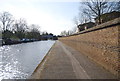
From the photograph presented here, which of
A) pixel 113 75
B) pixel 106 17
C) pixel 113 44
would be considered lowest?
pixel 113 75

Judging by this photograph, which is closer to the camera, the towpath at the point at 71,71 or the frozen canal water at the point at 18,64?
the towpath at the point at 71,71

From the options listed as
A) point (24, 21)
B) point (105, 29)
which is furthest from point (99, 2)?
point (24, 21)

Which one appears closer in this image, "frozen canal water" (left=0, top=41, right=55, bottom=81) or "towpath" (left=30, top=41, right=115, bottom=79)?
"towpath" (left=30, top=41, right=115, bottom=79)

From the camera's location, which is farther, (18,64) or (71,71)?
(18,64)

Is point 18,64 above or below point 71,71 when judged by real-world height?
below

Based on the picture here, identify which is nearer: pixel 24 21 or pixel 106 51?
pixel 106 51

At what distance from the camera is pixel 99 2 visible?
3772cm

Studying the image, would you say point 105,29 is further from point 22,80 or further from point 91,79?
point 22,80

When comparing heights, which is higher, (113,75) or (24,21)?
(24,21)

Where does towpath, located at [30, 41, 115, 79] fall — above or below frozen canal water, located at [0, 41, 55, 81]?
above

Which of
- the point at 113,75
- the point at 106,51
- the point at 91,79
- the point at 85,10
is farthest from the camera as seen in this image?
the point at 85,10

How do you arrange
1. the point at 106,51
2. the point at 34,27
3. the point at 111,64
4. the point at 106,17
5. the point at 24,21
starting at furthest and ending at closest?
the point at 34,27
the point at 24,21
the point at 106,17
the point at 106,51
the point at 111,64

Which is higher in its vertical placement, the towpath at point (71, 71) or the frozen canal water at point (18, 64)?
the towpath at point (71, 71)

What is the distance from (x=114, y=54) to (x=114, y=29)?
1.19 meters
